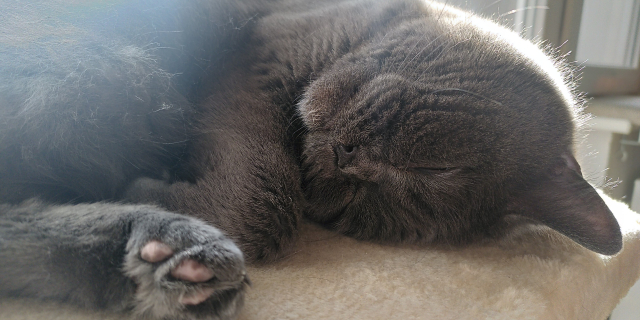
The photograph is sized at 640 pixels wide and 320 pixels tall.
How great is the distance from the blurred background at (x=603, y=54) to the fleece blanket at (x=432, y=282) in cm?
108

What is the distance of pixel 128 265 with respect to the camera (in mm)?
599

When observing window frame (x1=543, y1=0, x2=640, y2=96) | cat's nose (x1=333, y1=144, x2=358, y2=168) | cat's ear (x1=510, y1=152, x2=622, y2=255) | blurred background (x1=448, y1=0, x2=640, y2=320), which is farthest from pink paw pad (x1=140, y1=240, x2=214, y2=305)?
window frame (x1=543, y1=0, x2=640, y2=96)

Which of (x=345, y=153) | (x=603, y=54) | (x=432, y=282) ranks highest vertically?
(x=603, y=54)

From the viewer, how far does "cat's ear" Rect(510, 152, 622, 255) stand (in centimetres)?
84

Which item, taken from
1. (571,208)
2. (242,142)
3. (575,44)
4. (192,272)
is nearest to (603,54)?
(575,44)

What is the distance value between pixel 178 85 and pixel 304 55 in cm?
28

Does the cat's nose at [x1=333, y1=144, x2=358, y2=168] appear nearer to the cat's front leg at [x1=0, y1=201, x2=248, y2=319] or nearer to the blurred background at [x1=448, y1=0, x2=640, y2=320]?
the cat's front leg at [x1=0, y1=201, x2=248, y2=319]

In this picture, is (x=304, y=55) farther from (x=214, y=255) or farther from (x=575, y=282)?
(x=575, y=282)

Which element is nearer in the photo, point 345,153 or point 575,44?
point 345,153

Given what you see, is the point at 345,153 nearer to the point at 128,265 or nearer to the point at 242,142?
the point at 242,142

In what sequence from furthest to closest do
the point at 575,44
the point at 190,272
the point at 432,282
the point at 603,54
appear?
the point at 603,54
the point at 575,44
the point at 432,282
the point at 190,272

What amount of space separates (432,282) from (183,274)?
448 mm

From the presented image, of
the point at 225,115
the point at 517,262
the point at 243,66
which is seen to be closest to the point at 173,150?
the point at 225,115

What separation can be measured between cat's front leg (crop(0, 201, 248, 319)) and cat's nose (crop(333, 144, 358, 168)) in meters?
0.32
